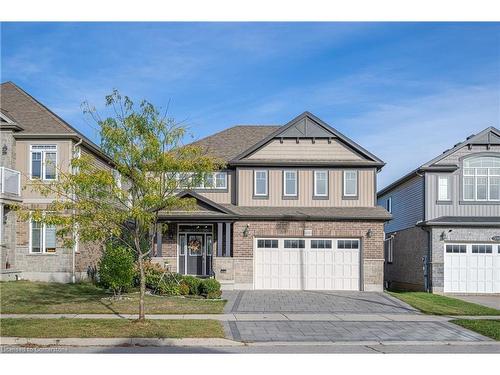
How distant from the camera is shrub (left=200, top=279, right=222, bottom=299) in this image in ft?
72.4

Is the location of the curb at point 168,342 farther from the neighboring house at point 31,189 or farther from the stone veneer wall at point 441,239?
Answer: the stone veneer wall at point 441,239

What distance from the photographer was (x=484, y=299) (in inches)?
968

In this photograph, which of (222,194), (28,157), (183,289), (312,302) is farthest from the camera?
(222,194)

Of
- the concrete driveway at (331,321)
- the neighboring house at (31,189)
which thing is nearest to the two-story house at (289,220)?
the concrete driveway at (331,321)

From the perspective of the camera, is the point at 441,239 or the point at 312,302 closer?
the point at 312,302

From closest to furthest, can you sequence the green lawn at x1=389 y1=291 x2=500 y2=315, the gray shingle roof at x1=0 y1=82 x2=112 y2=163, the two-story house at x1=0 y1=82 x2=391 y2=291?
the green lawn at x1=389 y1=291 x2=500 y2=315 < the two-story house at x1=0 y1=82 x2=391 y2=291 < the gray shingle roof at x1=0 y1=82 x2=112 y2=163

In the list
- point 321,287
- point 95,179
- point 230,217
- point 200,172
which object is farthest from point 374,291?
point 95,179

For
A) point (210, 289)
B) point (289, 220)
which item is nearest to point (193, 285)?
point (210, 289)

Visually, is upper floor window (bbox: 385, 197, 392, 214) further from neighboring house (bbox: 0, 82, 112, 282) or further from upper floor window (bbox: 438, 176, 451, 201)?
neighboring house (bbox: 0, 82, 112, 282)

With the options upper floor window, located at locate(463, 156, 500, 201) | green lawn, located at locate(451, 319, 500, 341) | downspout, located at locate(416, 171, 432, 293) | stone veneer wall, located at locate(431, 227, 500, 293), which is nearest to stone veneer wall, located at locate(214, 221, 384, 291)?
downspout, located at locate(416, 171, 432, 293)

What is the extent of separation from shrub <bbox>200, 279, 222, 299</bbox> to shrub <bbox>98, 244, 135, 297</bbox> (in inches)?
112

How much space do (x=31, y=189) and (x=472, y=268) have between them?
65.1 feet

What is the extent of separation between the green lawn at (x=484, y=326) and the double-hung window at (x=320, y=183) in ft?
36.1

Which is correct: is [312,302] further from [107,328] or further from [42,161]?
[42,161]
